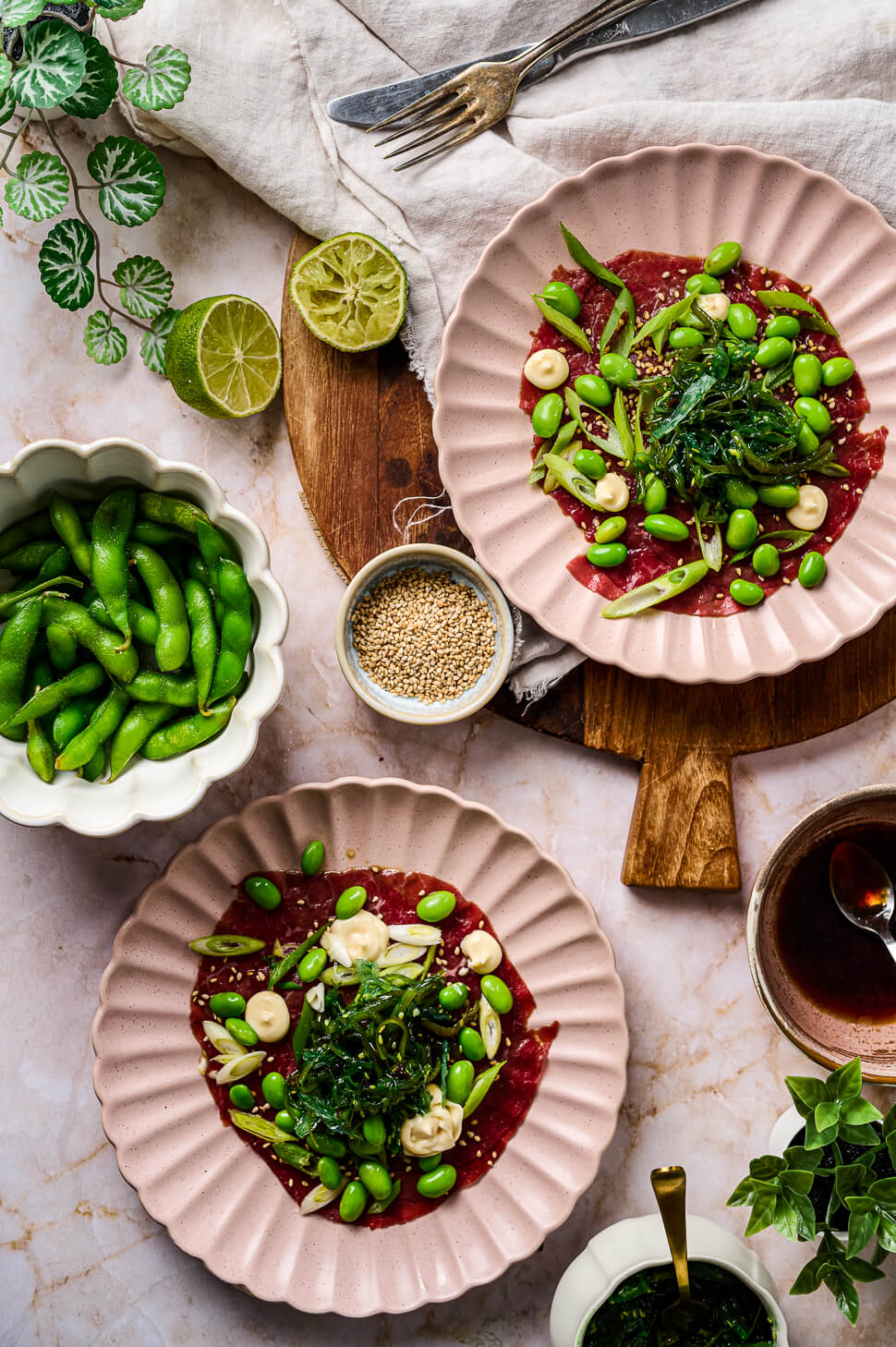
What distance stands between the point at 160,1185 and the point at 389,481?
169cm

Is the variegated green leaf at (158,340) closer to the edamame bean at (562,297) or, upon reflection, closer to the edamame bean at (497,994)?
the edamame bean at (562,297)

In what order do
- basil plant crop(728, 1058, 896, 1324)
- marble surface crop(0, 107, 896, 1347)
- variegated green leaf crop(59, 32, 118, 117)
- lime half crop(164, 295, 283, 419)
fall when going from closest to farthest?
basil plant crop(728, 1058, 896, 1324)
variegated green leaf crop(59, 32, 118, 117)
lime half crop(164, 295, 283, 419)
marble surface crop(0, 107, 896, 1347)

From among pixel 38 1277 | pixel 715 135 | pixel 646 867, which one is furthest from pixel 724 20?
pixel 38 1277

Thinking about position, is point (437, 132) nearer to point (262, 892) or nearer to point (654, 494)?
point (654, 494)

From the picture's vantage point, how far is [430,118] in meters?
2.46

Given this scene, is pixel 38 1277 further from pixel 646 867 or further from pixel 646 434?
pixel 646 434

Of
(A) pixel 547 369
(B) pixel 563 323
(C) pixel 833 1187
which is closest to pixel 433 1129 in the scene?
(C) pixel 833 1187

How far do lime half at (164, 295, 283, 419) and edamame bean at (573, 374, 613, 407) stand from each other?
700 millimetres

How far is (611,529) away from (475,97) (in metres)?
1.04

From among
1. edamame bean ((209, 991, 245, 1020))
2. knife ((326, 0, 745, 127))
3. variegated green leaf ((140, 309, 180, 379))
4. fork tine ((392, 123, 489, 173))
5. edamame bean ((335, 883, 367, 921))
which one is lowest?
edamame bean ((209, 991, 245, 1020))

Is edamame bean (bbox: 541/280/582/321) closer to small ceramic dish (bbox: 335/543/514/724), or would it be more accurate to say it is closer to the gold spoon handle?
small ceramic dish (bbox: 335/543/514/724)

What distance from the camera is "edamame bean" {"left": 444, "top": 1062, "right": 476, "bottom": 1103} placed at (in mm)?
2436

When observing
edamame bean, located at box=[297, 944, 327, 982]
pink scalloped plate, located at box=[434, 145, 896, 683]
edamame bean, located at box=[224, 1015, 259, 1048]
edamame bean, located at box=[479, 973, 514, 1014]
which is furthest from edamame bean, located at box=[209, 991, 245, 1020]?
pink scalloped plate, located at box=[434, 145, 896, 683]

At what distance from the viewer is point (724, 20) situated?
2.49 metres
